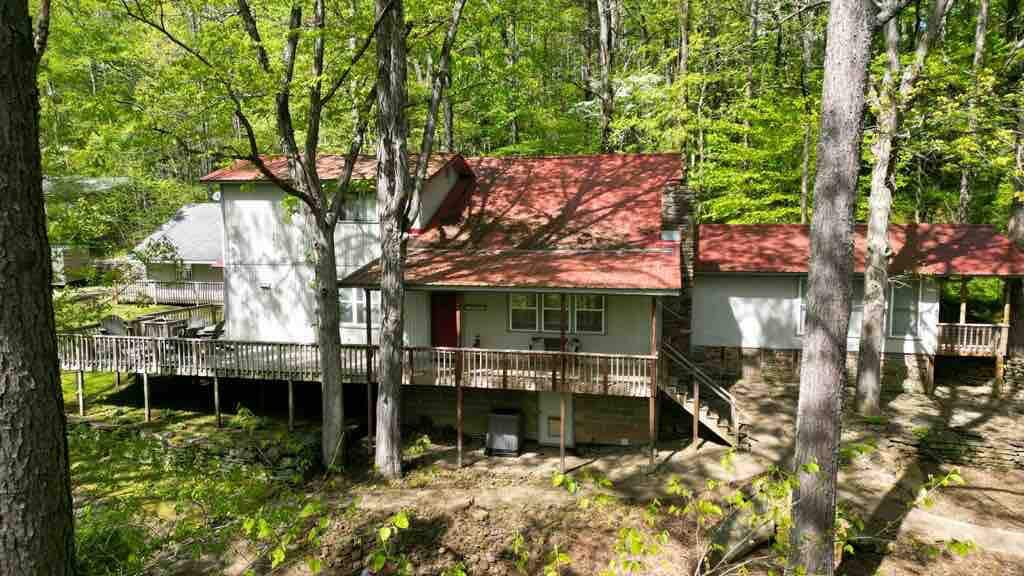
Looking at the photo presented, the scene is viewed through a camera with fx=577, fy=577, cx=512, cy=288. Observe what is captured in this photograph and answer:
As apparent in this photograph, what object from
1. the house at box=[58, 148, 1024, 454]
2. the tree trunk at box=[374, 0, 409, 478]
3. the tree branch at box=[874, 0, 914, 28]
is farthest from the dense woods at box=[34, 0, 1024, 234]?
the house at box=[58, 148, 1024, 454]

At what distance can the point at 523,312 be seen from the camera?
1589 centimetres

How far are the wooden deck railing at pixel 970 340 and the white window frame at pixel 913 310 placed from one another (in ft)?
1.82

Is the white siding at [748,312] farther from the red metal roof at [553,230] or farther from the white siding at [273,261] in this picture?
the white siding at [273,261]

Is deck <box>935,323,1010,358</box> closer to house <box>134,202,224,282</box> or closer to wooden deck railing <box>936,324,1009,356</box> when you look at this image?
wooden deck railing <box>936,324,1009,356</box>

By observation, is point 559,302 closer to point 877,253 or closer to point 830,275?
point 877,253

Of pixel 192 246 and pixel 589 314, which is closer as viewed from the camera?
pixel 589 314

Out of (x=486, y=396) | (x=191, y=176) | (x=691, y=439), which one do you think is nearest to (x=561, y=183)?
(x=486, y=396)

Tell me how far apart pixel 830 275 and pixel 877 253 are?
8.24 metres

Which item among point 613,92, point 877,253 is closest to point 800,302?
point 877,253

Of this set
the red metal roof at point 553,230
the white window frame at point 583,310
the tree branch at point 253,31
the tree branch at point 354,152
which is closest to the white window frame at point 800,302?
the red metal roof at point 553,230

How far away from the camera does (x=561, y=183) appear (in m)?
18.4

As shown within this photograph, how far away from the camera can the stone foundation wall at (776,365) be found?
16859mm

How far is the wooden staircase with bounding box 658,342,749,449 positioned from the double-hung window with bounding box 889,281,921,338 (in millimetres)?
6106

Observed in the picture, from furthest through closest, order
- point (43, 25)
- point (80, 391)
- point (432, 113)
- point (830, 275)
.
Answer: point (80, 391) < point (432, 113) < point (43, 25) < point (830, 275)
